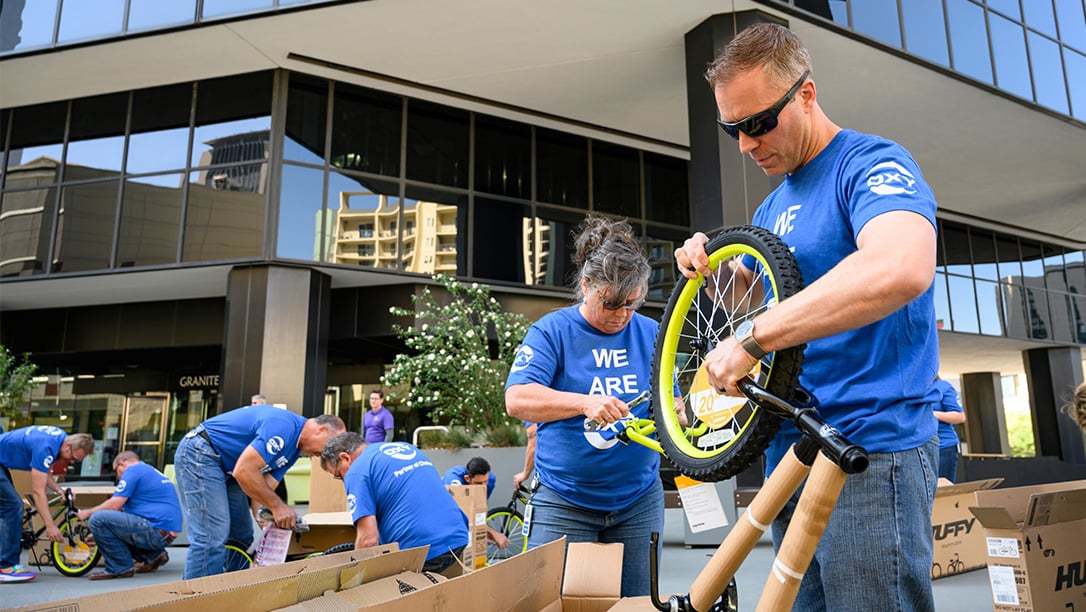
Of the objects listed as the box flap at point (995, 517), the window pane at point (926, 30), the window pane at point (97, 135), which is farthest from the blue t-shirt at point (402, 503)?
the window pane at point (97, 135)

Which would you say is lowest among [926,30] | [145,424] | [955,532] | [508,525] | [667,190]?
[508,525]

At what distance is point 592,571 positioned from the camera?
1.60 metres

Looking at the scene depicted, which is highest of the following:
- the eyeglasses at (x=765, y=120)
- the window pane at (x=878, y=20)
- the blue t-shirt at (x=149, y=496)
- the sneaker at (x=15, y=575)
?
the window pane at (x=878, y=20)

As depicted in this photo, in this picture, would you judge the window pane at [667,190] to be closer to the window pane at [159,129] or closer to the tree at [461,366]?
the tree at [461,366]

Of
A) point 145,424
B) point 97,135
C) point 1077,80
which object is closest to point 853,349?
point 97,135

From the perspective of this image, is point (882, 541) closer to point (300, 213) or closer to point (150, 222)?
point (300, 213)

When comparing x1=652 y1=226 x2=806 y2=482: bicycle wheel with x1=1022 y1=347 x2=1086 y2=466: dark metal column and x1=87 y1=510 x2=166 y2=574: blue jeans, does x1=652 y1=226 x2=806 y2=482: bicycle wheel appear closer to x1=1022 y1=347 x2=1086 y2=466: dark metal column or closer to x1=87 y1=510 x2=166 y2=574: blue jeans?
x1=87 y1=510 x2=166 y2=574: blue jeans

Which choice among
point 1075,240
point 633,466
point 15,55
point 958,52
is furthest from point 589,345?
point 1075,240

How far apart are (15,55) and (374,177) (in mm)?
5409

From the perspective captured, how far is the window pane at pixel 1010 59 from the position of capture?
11.5 m

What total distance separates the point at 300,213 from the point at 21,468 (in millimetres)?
5734

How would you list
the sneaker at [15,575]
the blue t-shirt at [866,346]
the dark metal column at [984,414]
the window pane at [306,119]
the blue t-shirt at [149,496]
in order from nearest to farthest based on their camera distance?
the blue t-shirt at [866,346] → the sneaker at [15,575] → the blue t-shirt at [149,496] → the window pane at [306,119] → the dark metal column at [984,414]

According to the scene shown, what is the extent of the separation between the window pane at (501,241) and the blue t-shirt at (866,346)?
1165 cm

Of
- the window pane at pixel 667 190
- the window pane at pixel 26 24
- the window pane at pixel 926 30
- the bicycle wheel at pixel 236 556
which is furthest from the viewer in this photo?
the window pane at pixel 667 190
